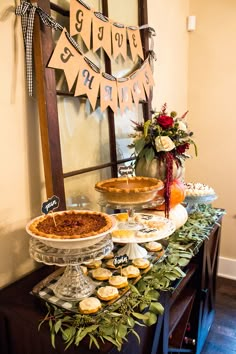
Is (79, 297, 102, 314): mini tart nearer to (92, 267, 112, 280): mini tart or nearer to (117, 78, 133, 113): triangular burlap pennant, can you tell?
(92, 267, 112, 280): mini tart

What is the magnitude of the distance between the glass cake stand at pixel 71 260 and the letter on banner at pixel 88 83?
0.61m

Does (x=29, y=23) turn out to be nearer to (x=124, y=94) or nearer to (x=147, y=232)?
(x=124, y=94)

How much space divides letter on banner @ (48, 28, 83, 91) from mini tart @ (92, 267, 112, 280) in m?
0.69

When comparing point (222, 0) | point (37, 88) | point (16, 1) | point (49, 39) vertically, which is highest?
point (222, 0)

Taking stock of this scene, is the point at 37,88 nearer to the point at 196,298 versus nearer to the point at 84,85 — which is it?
the point at 84,85

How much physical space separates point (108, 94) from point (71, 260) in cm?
82

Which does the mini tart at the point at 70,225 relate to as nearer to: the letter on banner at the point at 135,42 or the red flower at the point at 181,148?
the red flower at the point at 181,148

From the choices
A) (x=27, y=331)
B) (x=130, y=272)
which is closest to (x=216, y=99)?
(x=130, y=272)

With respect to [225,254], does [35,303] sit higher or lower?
higher

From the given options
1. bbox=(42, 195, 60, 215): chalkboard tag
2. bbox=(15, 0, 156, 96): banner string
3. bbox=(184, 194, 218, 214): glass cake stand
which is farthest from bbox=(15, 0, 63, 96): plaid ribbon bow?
bbox=(184, 194, 218, 214): glass cake stand

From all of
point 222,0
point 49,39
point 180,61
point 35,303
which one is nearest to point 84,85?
point 49,39

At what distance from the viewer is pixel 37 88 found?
1013 millimetres

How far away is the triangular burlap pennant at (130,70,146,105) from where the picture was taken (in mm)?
1535

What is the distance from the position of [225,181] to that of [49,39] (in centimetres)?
206
